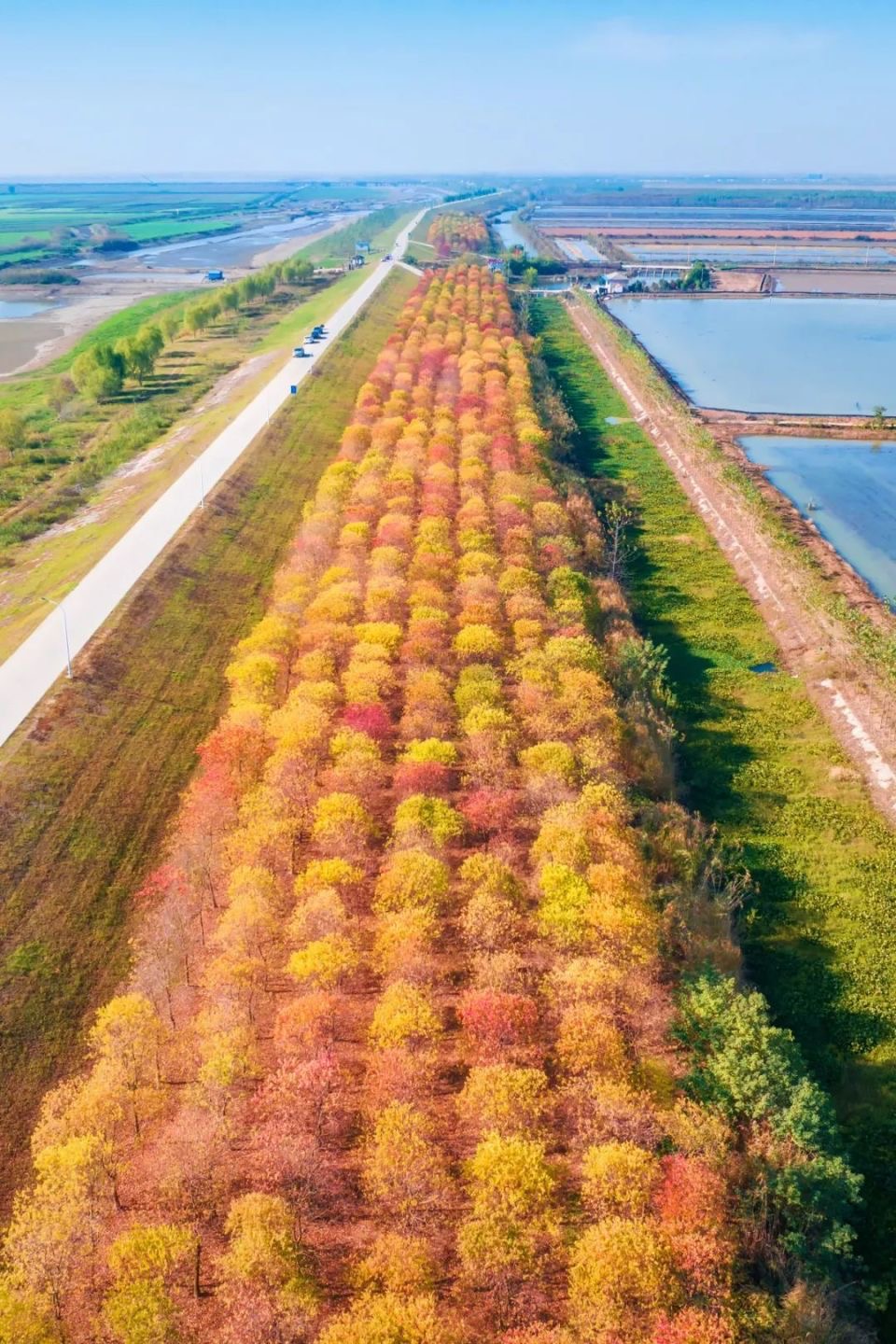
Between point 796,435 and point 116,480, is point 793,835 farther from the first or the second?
point 796,435

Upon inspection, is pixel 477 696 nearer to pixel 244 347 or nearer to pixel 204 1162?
pixel 204 1162

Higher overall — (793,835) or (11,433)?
(11,433)

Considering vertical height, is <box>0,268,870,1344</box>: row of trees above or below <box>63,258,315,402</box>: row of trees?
below

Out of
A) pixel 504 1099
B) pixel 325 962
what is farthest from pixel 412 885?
pixel 504 1099

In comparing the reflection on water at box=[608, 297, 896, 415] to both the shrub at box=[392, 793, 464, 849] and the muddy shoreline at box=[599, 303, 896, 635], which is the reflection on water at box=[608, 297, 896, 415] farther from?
the shrub at box=[392, 793, 464, 849]

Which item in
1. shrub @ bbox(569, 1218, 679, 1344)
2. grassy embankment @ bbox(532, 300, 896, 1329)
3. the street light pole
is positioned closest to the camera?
shrub @ bbox(569, 1218, 679, 1344)

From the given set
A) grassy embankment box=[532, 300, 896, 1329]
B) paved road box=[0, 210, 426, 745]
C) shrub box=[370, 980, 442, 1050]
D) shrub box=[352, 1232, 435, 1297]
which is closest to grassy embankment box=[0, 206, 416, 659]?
paved road box=[0, 210, 426, 745]
